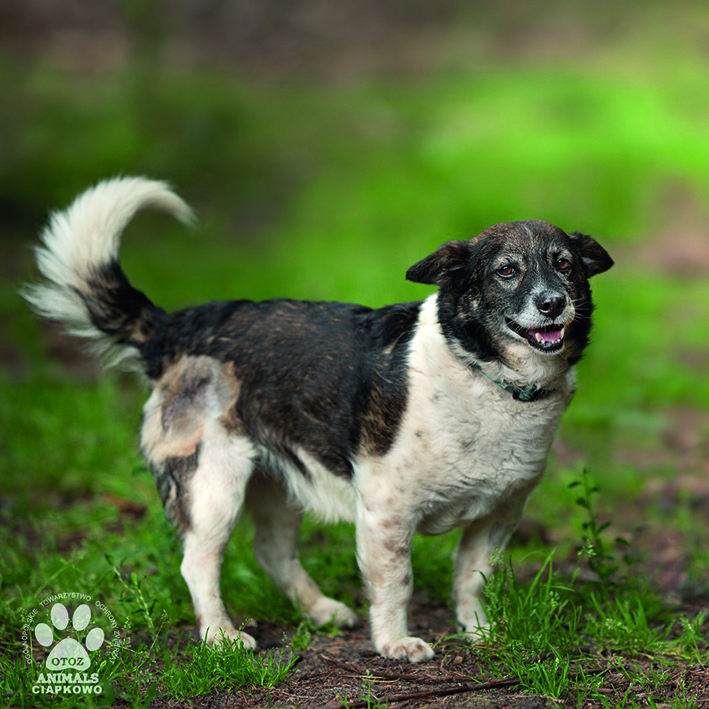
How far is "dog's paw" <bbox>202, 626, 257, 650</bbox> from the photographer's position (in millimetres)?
3609

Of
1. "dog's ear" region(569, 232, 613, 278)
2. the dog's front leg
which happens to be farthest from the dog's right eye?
the dog's front leg

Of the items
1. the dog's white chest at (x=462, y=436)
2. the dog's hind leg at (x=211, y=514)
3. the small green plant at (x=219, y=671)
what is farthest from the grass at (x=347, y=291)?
the dog's white chest at (x=462, y=436)

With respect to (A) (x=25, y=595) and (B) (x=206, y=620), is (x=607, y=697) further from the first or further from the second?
(A) (x=25, y=595)

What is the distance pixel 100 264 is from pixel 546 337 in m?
2.00

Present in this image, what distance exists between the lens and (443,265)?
3.63 m

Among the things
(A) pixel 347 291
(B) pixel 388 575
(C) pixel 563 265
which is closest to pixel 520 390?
(C) pixel 563 265

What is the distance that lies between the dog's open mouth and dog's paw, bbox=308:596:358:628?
1530 millimetres

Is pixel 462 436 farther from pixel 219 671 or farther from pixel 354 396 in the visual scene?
pixel 219 671

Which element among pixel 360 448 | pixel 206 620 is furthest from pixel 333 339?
pixel 206 620

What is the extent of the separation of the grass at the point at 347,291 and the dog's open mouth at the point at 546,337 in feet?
2.95

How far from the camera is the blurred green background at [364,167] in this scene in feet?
22.2

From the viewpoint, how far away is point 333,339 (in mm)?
4004

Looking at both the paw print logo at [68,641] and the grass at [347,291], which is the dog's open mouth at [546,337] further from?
the paw print logo at [68,641]

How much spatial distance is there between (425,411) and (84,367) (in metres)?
5.37
